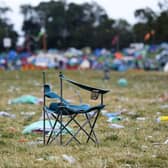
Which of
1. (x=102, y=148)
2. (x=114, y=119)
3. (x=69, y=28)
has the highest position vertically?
(x=69, y=28)

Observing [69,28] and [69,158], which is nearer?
[69,158]

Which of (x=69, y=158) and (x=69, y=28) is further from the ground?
(x=69, y=28)

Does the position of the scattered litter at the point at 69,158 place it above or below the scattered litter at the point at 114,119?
above

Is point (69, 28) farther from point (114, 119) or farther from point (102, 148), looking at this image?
point (102, 148)

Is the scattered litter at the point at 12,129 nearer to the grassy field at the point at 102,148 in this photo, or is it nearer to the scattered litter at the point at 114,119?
the grassy field at the point at 102,148

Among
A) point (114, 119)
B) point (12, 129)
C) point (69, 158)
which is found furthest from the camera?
point (114, 119)

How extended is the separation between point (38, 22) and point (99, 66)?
43.9 m

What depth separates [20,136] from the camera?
25.1ft

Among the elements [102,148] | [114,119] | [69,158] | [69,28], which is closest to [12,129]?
[114,119]

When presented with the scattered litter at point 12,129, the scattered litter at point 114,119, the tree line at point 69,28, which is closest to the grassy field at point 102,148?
the scattered litter at point 12,129

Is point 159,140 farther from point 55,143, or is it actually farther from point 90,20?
point 90,20

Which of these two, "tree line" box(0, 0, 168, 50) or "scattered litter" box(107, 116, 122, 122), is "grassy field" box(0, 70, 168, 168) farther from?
"tree line" box(0, 0, 168, 50)

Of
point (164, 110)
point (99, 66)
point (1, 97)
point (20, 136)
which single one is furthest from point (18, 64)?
point (20, 136)

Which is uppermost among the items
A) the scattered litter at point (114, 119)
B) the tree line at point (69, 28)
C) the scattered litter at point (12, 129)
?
the tree line at point (69, 28)
